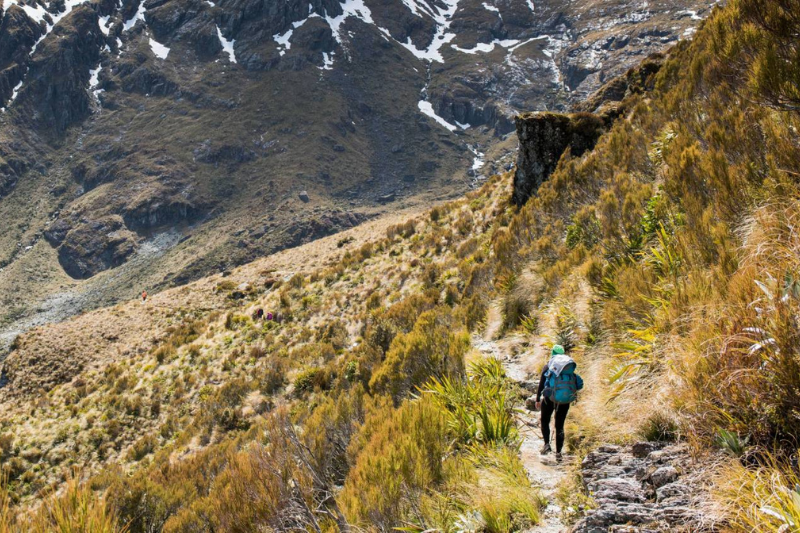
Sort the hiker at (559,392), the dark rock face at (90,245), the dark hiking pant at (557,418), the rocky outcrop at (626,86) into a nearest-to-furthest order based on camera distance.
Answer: the dark hiking pant at (557,418)
the hiker at (559,392)
the rocky outcrop at (626,86)
the dark rock face at (90,245)

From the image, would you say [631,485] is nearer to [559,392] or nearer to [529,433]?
[559,392]

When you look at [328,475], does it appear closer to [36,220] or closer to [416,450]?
[416,450]

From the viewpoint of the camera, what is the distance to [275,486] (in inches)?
179

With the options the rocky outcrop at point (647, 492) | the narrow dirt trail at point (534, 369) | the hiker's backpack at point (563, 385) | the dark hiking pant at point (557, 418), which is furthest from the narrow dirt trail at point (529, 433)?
the hiker's backpack at point (563, 385)

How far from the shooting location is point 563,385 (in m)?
4.40

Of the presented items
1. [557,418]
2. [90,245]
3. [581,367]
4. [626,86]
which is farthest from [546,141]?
[90,245]

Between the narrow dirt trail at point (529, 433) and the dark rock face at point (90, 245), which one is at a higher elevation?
the dark rock face at point (90, 245)

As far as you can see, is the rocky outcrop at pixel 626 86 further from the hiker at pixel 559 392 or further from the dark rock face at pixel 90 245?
the dark rock face at pixel 90 245

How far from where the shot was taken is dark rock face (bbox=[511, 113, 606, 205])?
13758mm

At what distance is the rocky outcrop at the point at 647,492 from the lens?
2.26m

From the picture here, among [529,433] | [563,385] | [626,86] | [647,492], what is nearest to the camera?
[647,492]

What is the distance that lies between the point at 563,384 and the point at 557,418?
372 mm

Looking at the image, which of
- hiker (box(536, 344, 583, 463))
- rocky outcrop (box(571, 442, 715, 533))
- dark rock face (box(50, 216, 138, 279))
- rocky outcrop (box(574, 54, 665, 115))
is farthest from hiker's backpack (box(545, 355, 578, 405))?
dark rock face (box(50, 216, 138, 279))

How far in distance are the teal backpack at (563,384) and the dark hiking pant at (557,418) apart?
7 centimetres
